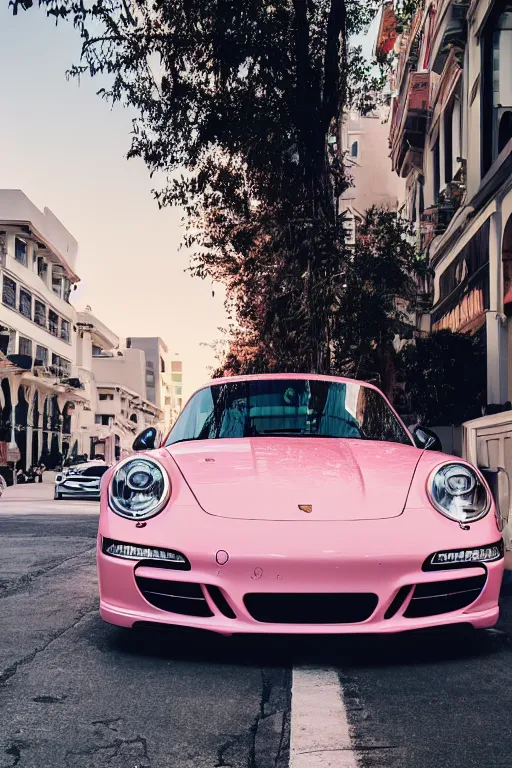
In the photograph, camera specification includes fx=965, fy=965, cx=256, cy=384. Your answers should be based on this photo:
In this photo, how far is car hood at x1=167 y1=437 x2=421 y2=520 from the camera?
13.3 feet

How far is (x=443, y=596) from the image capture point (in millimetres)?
3900

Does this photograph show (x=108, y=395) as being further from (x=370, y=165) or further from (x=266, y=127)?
(x=266, y=127)

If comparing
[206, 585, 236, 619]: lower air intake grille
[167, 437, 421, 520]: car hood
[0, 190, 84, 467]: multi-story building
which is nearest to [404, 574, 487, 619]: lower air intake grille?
[167, 437, 421, 520]: car hood

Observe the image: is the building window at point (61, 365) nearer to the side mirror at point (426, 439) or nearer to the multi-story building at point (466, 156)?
the multi-story building at point (466, 156)

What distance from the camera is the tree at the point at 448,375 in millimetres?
16969

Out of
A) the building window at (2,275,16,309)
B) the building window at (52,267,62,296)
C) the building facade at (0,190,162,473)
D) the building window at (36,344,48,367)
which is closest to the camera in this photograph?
the building window at (2,275,16,309)

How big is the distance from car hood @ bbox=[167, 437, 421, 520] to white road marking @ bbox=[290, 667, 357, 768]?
0.68m

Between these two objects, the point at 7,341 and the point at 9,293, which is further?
the point at 9,293

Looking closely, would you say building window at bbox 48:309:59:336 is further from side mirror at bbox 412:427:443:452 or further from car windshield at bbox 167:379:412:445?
side mirror at bbox 412:427:443:452

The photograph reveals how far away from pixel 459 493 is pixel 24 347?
50522 mm

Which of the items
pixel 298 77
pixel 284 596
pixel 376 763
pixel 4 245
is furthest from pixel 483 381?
pixel 4 245

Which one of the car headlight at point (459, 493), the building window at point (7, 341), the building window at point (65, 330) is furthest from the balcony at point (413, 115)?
the building window at point (65, 330)

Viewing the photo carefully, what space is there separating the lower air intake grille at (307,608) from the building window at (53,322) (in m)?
57.5

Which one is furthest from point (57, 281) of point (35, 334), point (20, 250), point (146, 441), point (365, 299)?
point (146, 441)
